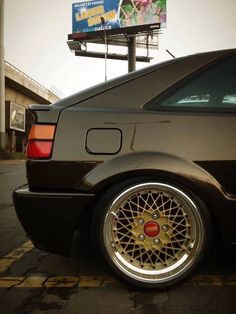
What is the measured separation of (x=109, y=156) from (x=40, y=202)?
540 millimetres

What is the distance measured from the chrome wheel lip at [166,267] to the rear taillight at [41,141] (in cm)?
56

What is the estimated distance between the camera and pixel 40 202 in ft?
10.1

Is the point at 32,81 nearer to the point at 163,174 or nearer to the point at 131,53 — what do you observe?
the point at 131,53

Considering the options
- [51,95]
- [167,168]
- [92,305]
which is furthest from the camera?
[51,95]

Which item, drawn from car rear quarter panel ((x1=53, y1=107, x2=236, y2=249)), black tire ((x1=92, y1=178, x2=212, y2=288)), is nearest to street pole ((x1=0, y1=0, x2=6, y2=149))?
car rear quarter panel ((x1=53, y1=107, x2=236, y2=249))

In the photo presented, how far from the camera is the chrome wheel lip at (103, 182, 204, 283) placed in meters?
3.03

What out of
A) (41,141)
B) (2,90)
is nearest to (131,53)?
(2,90)

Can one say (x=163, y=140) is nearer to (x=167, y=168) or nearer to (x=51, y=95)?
(x=167, y=168)

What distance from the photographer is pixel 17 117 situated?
42.1m

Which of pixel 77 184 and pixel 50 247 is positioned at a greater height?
pixel 77 184

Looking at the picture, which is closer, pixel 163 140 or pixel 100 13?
pixel 163 140

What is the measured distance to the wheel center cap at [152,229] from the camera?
10.2 ft

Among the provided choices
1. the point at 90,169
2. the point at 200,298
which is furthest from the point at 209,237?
the point at 90,169

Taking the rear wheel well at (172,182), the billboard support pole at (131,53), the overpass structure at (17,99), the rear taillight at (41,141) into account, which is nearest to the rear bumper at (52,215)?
the rear wheel well at (172,182)
